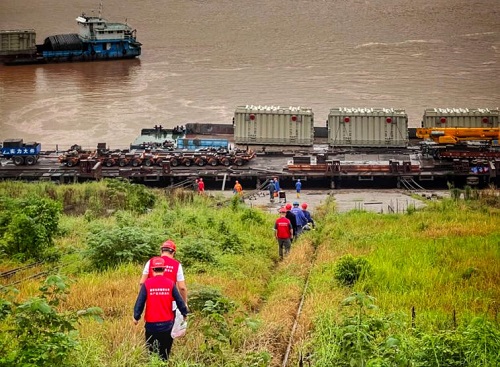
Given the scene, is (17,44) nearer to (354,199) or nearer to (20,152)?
(20,152)

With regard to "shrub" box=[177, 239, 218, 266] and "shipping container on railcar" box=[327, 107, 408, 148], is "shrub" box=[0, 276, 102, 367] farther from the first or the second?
"shipping container on railcar" box=[327, 107, 408, 148]

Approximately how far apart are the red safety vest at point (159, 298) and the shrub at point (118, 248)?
5723mm

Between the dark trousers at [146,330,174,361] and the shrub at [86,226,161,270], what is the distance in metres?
5.65

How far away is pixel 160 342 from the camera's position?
32.8 feet

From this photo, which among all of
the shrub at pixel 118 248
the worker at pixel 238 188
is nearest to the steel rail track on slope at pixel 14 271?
the shrub at pixel 118 248

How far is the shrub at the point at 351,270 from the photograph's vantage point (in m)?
14.2

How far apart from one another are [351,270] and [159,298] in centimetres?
511

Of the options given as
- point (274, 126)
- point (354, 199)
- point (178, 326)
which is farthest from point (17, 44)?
point (178, 326)

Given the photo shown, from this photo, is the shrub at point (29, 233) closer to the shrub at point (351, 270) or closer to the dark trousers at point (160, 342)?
the shrub at point (351, 270)

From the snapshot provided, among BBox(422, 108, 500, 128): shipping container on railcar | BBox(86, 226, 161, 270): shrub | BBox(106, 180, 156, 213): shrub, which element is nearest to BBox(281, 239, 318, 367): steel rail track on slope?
BBox(86, 226, 161, 270): shrub

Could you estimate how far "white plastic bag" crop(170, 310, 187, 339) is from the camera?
33.2 ft

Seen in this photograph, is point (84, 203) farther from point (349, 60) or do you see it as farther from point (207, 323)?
Result: point (349, 60)

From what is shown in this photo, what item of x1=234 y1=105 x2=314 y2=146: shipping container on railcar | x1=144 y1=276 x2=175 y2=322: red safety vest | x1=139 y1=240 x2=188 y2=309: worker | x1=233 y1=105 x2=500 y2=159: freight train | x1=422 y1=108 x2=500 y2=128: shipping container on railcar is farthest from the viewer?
x1=422 y1=108 x2=500 y2=128: shipping container on railcar

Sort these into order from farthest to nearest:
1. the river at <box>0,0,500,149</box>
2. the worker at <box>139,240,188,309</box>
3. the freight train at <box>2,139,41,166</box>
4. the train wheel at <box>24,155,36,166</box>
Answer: the river at <box>0,0,500,149</box> → the train wheel at <box>24,155,36,166</box> → the freight train at <box>2,139,41,166</box> → the worker at <box>139,240,188,309</box>
